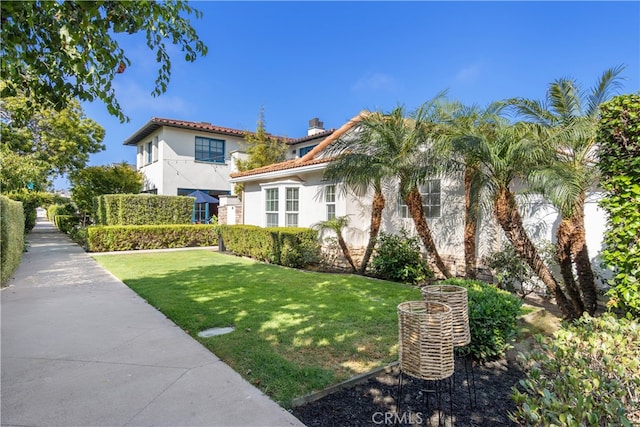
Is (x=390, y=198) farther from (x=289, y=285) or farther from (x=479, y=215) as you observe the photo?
(x=289, y=285)

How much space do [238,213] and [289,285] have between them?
414 inches

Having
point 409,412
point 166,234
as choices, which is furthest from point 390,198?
point 166,234

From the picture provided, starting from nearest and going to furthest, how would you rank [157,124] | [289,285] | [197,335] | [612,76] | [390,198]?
[197,335] → [612,76] → [289,285] → [390,198] → [157,124]

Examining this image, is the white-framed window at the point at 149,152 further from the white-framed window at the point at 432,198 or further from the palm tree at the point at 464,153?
the palm tree at the point at 464,153

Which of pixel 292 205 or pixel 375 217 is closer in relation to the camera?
pixel 375 217

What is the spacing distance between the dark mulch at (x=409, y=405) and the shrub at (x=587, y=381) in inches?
23.4

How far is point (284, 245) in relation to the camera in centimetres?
1272

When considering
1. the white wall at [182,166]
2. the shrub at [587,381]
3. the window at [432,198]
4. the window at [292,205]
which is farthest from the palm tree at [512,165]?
the white wall at [182,166]

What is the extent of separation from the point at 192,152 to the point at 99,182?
19.9ft

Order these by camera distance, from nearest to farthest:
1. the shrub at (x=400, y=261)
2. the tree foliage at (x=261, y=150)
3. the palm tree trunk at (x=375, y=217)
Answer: the shrub at (x=400, y=261), the palm tree trunk at (x=375, y=217), the tree foliage at (x=261, y=150)

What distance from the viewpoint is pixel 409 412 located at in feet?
11.4

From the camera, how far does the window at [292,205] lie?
48.0 feet

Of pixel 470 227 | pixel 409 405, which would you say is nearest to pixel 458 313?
pixel 409 405

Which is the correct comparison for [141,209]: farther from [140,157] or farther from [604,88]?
[604,88]
